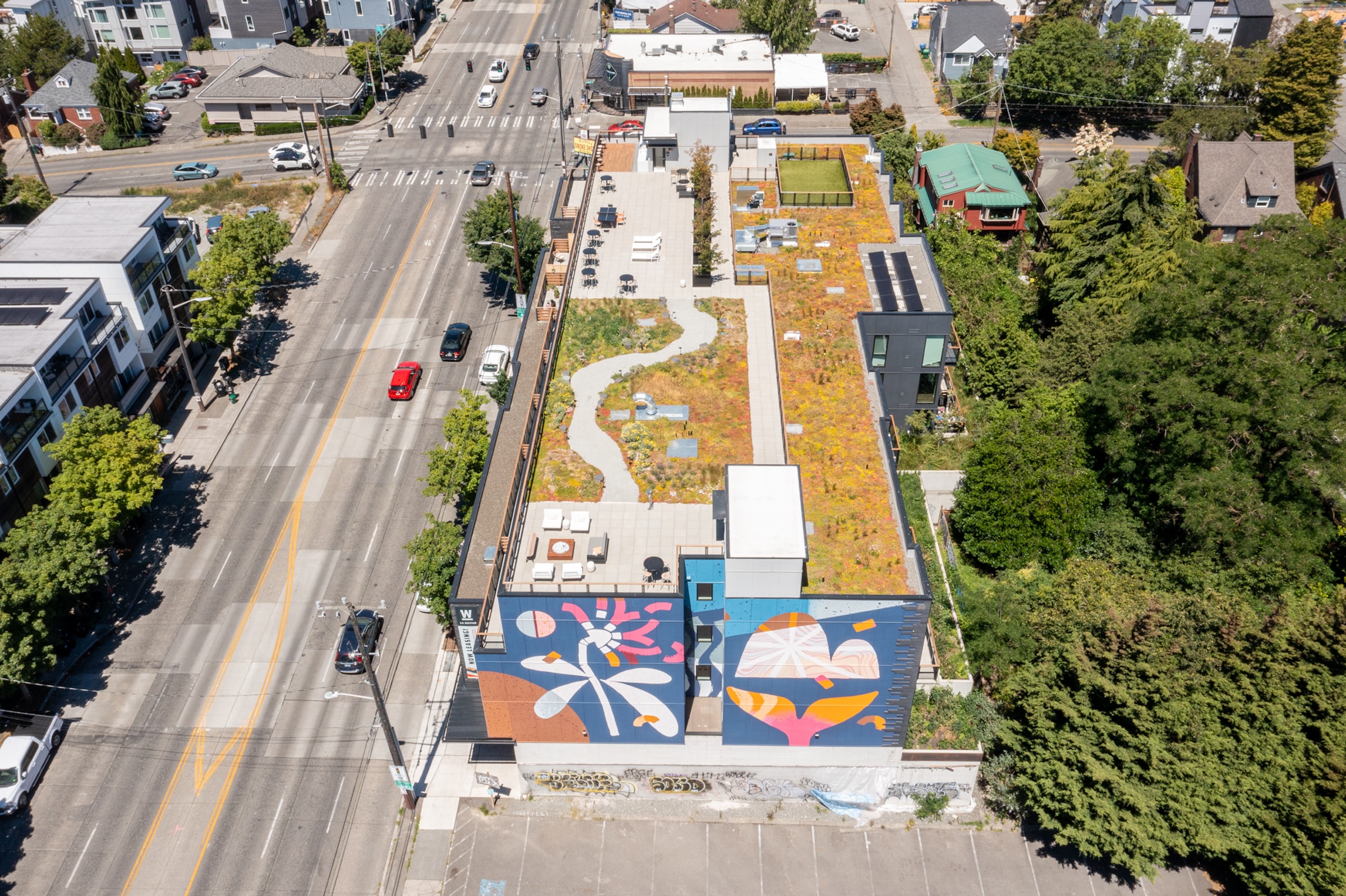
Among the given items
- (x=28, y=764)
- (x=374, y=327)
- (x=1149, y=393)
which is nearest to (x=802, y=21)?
(x=374, y=327)

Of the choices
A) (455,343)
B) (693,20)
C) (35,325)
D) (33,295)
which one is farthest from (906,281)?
(693,20)

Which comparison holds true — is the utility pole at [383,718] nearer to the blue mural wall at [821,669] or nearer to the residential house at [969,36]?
the blue mural wall at [821,669]

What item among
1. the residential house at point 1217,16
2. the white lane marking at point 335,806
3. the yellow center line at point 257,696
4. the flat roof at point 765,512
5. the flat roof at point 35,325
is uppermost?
the residential house at point 1217,16

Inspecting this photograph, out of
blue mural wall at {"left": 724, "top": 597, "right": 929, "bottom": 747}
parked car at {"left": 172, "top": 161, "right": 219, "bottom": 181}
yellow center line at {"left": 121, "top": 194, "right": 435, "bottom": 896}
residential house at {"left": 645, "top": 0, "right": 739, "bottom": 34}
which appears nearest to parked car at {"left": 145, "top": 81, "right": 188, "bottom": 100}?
parked car at {"left": 172, "top": 161, "right": 219, "bottom": 181}

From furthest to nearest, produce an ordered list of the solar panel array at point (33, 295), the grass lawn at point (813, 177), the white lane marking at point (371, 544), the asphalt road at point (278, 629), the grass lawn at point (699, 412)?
the grass lawn at point (813, 177), the solar panel array at point (33, 295), the white lane marking at point (371, 544), the grass lawn at point (699, 412), the asphalt road at point (278, 629)

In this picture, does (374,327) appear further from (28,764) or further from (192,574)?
(28,764)

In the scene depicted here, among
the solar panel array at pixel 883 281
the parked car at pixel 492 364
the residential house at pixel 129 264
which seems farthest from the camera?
the parked car at pixel 492 364

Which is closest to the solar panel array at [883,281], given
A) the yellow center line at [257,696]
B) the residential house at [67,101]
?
the yellow center line at [257,696]
